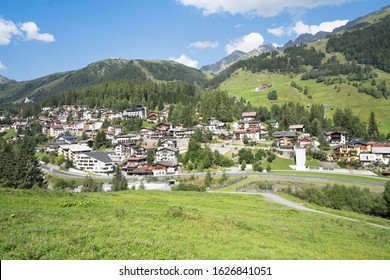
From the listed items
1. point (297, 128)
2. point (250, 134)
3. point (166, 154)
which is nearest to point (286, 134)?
point (250, 134)

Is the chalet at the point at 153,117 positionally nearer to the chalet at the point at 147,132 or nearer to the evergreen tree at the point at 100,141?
the chalet at the point at 147,132

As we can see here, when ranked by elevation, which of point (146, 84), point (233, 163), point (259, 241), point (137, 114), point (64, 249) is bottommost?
point (233, 163)

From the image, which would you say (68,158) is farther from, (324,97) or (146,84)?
(324,97)

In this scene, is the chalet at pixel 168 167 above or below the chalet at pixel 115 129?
below

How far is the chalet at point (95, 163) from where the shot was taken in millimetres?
93188

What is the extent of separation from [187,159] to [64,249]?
3113 inches

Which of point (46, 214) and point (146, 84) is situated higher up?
point (146, 84)

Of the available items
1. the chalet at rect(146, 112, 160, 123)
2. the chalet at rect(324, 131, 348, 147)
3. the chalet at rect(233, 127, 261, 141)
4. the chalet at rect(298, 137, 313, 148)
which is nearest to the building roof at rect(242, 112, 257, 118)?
the chalet at rect(233, 127, 261, 141)

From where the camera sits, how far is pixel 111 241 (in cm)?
1209

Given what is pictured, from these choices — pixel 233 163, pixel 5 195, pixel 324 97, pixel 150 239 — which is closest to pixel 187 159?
pixel 233 163

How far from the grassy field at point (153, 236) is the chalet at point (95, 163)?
7243 cm

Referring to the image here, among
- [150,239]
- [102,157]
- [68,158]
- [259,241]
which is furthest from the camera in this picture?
[68,158]

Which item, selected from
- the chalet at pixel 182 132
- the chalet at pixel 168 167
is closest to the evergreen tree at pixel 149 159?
the chalet at pixel 168 167

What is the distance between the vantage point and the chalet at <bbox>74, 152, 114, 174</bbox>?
93188mm
